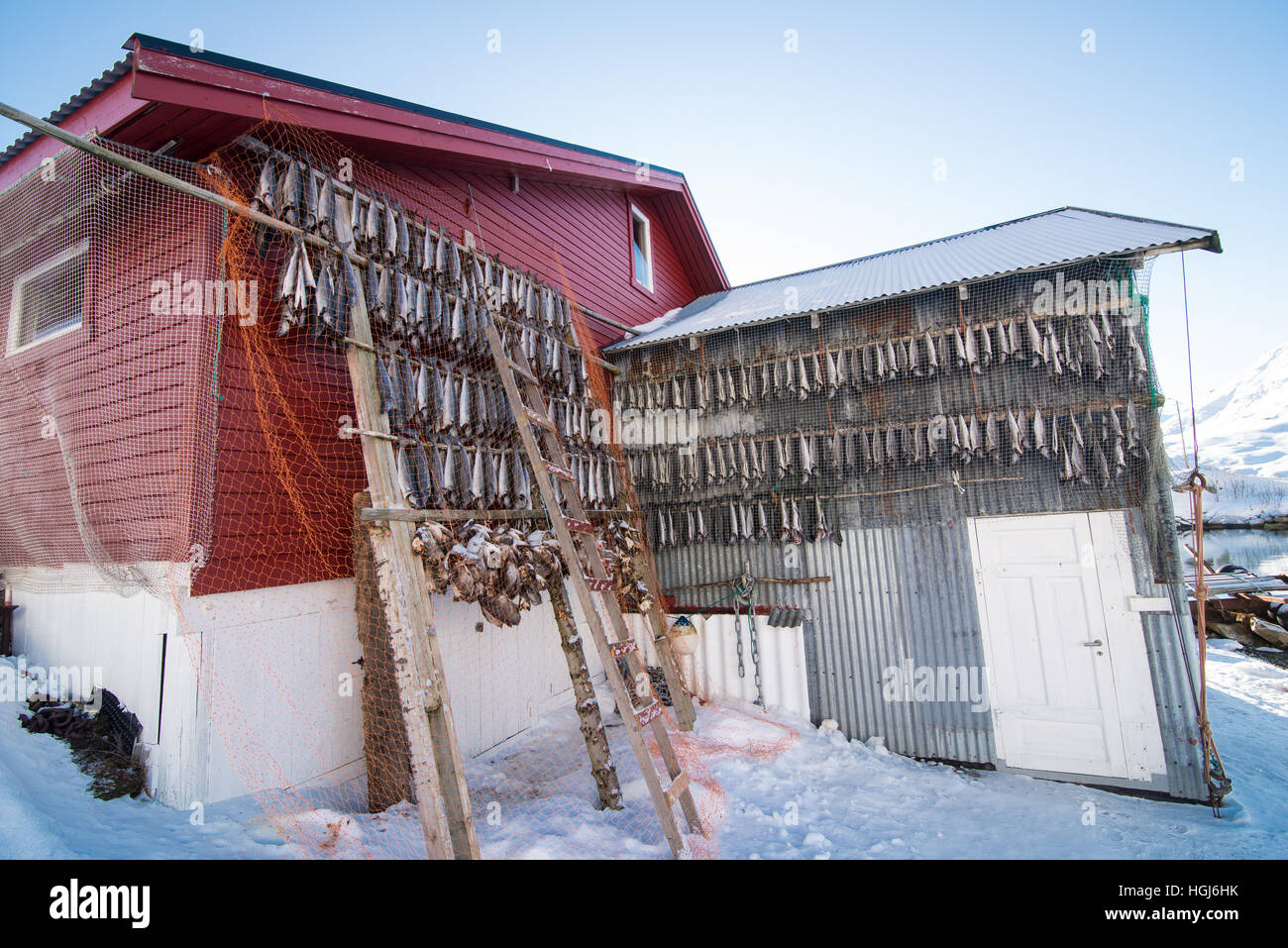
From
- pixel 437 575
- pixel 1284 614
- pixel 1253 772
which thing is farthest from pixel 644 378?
pixel 1284 614

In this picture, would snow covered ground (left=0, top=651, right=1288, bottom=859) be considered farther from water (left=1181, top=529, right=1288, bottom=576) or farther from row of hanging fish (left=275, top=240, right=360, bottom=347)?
water (left=1181, top=529, right=1288, bottom=576)

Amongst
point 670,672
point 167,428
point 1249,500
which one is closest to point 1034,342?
point 670,672

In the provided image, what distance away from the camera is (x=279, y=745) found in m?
4.11

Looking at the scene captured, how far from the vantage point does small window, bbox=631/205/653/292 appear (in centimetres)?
1105

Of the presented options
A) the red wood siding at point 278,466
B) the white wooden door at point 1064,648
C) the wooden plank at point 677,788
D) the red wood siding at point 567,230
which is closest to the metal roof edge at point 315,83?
the red wood siding at point 567,230

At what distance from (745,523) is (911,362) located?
2829 millimetres

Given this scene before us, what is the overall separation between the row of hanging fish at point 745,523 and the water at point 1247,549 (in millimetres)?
22707

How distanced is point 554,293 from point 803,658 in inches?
227

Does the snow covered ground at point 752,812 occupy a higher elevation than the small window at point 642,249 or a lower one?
lower

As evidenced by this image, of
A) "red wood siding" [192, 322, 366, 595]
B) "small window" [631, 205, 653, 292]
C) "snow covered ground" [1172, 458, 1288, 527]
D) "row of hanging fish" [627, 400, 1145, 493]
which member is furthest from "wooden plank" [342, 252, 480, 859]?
"snow covered ground" [1172, 458, 1288, 527]

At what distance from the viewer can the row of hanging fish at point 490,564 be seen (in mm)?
4145

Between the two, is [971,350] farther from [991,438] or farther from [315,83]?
[315,83]

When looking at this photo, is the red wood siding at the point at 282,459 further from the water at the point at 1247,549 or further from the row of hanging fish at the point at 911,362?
the water at the point at 1247,549

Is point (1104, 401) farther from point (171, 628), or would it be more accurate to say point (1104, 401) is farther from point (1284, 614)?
point (1284, 614)
